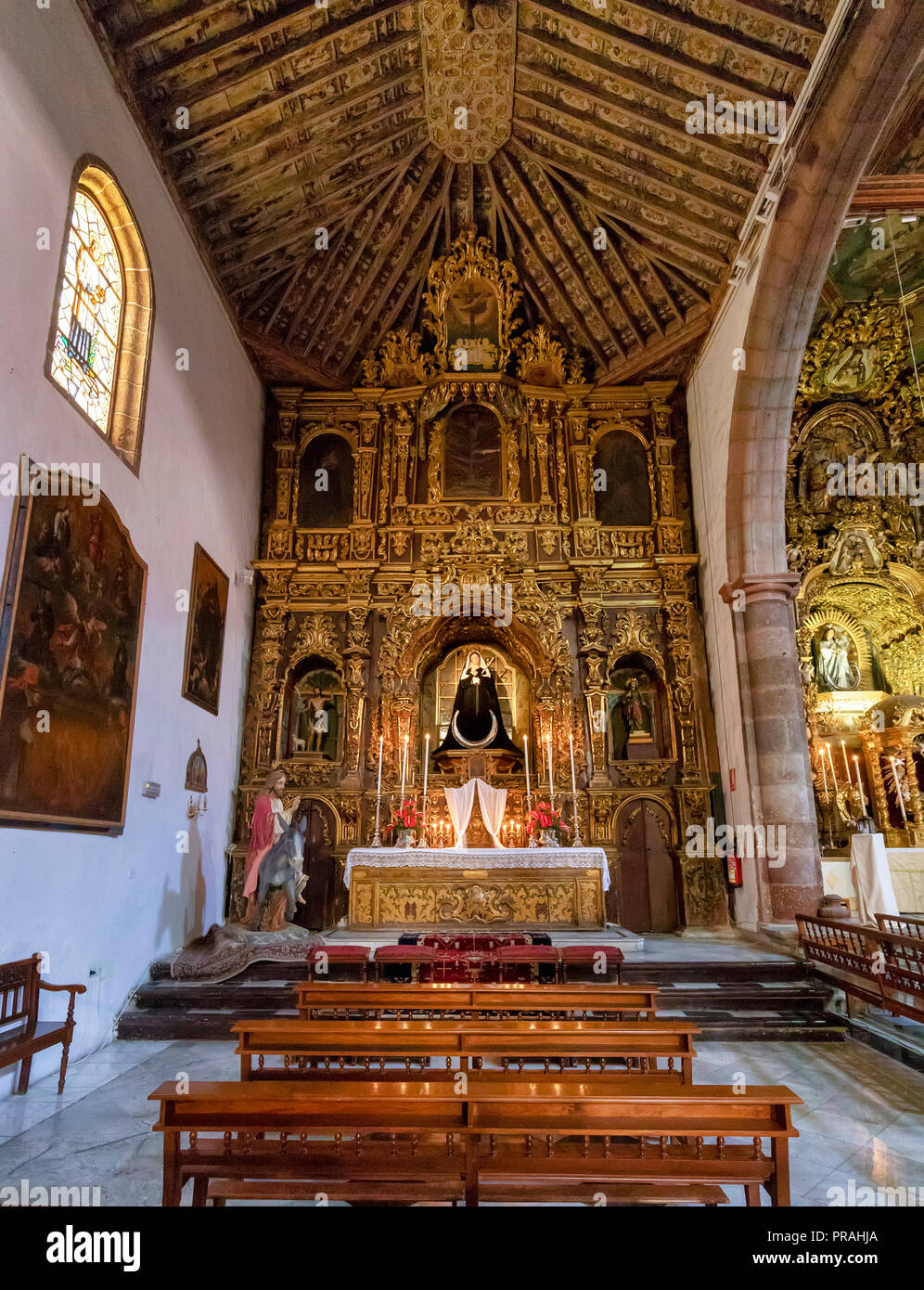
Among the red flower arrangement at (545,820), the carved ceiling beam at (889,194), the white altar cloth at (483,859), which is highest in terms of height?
the carved ceiling beam at (889,194)

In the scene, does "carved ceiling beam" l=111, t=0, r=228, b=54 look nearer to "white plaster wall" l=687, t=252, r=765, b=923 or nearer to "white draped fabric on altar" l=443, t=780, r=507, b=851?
"white plaster wall" l=687, t=252, r=765, b=923

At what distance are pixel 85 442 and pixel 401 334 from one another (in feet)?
26.9

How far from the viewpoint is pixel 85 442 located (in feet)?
23.9

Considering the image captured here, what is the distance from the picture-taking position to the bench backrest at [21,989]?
551cm

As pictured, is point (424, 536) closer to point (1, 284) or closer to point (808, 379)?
point (808, 379)

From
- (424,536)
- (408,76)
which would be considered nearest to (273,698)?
(424,536)

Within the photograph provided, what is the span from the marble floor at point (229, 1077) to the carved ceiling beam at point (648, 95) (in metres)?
10.2

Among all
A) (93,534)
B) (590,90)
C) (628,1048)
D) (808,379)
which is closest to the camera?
(628,1048)

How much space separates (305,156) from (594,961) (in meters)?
11.0

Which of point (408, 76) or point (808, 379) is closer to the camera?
point (408, 76)

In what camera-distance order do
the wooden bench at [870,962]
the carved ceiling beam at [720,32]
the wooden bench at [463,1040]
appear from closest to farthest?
the wooden bench at [463,1040], the wooden bench at [870,962], the carved ceiling beam at [720,32]

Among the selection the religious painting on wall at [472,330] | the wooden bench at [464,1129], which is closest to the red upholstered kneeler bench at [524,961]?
the wooden bench at [464,1129]

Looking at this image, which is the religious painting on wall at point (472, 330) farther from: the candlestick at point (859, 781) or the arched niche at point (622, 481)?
the candlestick at point (859, 781)

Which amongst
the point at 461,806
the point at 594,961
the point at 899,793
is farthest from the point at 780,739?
the point at 594,961
